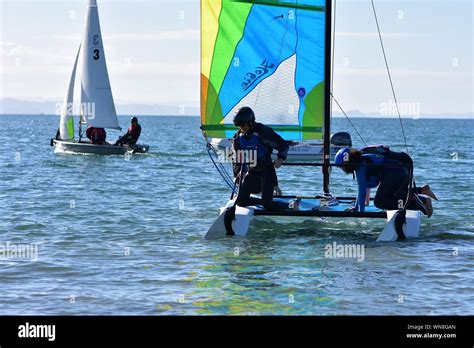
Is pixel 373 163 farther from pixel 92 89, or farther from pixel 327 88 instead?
pixel 92 89

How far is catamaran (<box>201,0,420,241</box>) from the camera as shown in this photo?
16.7 m

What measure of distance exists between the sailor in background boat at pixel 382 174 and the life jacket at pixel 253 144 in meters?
1.20

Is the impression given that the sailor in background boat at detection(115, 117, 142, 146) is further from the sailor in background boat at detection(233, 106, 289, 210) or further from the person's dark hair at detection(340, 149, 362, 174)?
the person's dark hair at detection(340, 149, 362, 174)

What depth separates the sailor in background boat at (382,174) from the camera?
14648 millimetres

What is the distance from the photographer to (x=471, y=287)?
1188 cm

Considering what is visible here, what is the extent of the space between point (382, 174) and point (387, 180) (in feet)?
0.42

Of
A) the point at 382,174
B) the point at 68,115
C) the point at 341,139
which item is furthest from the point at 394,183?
the point at 68,115

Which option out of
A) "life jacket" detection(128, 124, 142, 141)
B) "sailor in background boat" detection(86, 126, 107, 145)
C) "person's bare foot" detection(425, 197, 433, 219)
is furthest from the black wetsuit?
"sailor in background boat" detection(86, 126, 107, 145)

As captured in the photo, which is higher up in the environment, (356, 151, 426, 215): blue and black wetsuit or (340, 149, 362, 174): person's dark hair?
(340, 149, 362, 174): person's dark hair

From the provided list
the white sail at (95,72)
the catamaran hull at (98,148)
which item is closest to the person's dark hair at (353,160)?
the catamaran hull at (98,148)

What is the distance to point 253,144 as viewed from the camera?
14852 millimetres

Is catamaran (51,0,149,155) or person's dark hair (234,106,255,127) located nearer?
person's dark hair (234,106,255,127)
